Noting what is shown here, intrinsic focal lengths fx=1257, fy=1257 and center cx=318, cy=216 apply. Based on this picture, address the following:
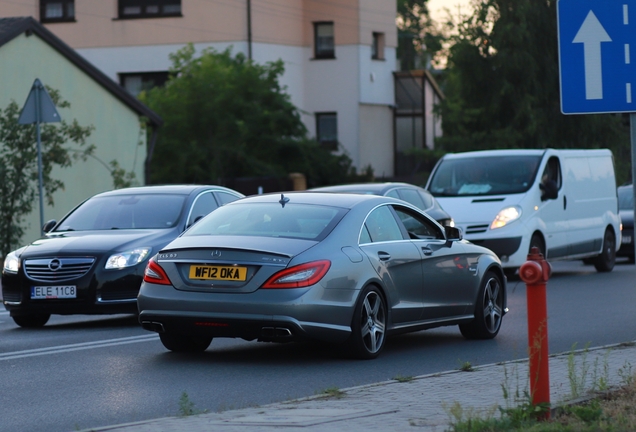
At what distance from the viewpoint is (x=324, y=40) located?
53812 mm

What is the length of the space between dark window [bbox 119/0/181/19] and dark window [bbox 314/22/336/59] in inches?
252

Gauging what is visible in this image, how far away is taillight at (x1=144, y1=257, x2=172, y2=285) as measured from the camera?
10422mm

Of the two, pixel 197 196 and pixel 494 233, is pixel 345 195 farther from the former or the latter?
pixel 494 233

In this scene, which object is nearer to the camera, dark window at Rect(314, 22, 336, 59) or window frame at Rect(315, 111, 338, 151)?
dark window at Rect(314, 22, 336, 59)

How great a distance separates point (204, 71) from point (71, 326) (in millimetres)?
29766

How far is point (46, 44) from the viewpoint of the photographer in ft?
97.1

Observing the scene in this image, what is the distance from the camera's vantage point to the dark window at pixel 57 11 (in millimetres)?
51906

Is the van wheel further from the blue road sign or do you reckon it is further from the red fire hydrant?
the red fire hydrant

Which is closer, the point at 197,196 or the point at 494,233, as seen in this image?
the point at 197,196

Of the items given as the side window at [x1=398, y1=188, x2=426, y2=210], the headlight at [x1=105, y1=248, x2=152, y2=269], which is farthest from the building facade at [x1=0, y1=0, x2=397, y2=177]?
the headlight at [x1=105, y1=248, x2=152, y2=269]

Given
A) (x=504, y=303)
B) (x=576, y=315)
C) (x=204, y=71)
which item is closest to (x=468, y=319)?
(x=504, y=303)

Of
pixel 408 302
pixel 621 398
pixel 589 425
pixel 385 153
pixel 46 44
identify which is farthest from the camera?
pixel 385 153

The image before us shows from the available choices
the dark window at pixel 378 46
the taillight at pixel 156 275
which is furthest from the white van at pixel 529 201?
the dark window at pixel 378 46

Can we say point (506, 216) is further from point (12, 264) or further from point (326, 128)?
point (326, 128)
